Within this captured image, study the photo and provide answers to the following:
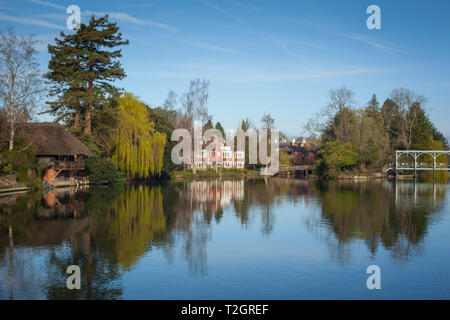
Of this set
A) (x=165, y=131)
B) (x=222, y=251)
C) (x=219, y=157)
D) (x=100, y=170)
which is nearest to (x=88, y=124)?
(x=100, y=170)

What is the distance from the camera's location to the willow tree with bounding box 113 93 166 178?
43375 mm

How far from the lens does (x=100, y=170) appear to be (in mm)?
40938

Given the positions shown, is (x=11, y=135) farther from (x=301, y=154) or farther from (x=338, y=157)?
(x=301, y=154)

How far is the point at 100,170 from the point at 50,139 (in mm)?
5531

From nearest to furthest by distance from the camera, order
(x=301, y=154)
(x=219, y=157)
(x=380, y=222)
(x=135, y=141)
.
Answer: (x=380, y=222) < (x=135, y=141) < (x=219, y=157) < (x=301, y=154)

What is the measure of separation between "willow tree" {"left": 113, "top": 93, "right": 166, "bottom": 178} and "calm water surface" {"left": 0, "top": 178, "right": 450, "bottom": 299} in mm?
19550

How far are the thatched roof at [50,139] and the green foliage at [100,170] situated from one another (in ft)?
7.40

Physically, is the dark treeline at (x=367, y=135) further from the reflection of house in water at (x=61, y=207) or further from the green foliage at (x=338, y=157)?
the reflection of house in water at (x=61, y=207)

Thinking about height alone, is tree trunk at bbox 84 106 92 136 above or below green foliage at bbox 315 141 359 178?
above

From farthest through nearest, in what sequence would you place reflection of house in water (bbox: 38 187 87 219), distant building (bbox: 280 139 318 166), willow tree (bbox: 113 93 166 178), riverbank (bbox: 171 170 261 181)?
1. distant building (bbox: 280 139 318 166)
2. riverbank (bbox: 171 170 261 181)
3. willow tree (bbox: 113 93 166 178)
4. reflection of house in water (bbox: 38 187 87 219)

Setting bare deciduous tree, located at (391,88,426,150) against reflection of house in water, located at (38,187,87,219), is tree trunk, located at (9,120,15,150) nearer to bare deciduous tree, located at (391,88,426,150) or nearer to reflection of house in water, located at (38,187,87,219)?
reflection of house in water, located at (38,187,87,219)

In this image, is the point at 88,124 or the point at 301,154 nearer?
the point at 88,124

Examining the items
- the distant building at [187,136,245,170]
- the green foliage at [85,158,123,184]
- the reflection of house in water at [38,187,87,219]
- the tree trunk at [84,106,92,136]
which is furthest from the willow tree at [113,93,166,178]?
the distant building at [187,136,245,170]
